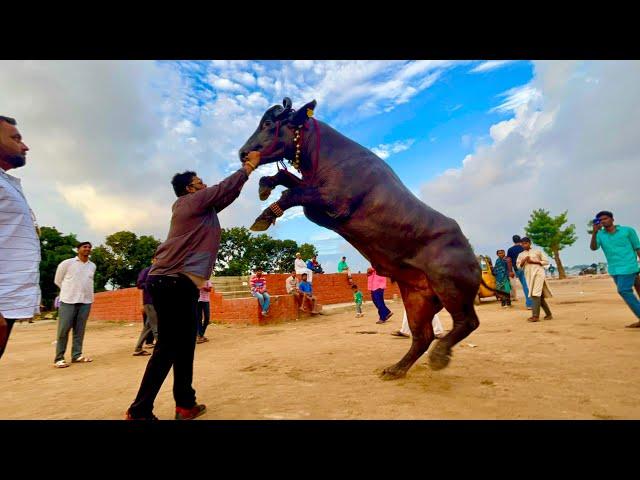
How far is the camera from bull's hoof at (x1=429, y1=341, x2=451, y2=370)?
3.26 m

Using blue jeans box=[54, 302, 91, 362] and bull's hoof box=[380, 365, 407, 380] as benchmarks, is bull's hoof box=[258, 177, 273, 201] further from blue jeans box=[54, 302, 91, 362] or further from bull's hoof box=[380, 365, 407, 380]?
blue jeans box=[54, 302, 91, 362]

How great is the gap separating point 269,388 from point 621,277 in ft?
22.5

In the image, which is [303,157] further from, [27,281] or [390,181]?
[27,281]

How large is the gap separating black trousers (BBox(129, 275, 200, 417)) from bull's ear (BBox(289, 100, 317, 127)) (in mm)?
1832

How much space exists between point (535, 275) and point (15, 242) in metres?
9.21

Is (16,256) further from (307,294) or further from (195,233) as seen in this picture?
(307,294)

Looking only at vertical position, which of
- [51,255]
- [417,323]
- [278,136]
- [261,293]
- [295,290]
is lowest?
[417,323]

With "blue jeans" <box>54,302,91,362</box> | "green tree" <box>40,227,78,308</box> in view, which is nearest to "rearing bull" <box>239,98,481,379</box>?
"blue jeans" <box>54,302,91,362</box>

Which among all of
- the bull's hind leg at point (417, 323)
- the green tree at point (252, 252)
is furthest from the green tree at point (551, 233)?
the bull's hind leg at point (417, 323)

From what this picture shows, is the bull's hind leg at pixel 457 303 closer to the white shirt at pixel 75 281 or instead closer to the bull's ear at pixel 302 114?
the bull's ear at pixel 302 114

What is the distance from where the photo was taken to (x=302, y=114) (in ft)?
11.2

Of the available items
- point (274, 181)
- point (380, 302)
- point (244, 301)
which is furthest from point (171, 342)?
point (244, 301)

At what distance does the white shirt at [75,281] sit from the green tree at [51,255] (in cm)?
3817

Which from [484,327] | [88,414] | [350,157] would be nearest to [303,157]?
[350,157]
